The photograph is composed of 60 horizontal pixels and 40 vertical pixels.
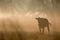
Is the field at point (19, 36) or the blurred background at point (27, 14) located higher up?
the blurred background at point (27, 14)

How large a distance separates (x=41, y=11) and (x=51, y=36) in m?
0.15

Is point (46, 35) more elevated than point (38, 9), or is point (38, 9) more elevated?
point (38, 9)

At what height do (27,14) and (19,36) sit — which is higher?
(27,14)

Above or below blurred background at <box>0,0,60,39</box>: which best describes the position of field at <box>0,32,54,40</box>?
below

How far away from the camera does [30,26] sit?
757 mm

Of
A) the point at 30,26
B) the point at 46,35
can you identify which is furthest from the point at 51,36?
the point at 30,26

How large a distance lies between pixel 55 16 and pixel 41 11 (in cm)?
9

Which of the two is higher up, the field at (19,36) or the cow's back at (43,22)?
the cow's back at (43,22)

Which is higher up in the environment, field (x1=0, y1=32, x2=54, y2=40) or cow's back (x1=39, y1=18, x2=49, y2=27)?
cow's back (x1=39, y1=18, x2=49, y2=27)

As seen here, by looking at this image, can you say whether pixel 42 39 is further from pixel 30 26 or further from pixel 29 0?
pixel 29 0

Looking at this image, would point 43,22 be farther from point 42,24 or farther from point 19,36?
point 19,36

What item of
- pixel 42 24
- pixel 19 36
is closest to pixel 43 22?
pixel 42 24

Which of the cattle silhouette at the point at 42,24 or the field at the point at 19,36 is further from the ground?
the cattle silhouette at the point at 42,24

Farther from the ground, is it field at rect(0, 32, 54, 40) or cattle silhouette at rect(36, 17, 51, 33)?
cattle silhouette at rect(36, 17, 51, 33)
